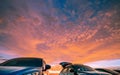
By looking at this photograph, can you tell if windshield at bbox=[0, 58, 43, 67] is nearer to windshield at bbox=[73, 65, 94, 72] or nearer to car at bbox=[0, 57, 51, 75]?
car at bbox=[0, 57, 51, 75]

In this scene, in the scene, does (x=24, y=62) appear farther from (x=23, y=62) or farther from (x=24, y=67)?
(x=24, y=67)

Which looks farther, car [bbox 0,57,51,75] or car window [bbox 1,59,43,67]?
car window [bbox 1,59,43,67]

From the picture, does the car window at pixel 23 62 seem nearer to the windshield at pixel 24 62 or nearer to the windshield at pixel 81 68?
the windshield at pixel 24 62

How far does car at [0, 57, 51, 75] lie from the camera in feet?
18.8

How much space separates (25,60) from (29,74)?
2.31 m

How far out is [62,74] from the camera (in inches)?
606

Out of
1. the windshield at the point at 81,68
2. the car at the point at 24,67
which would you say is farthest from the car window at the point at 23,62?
the windshield at the point at 81,68

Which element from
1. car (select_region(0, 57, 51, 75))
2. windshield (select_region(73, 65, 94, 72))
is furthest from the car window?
windshield (select_region(73, 65, 94, 72))

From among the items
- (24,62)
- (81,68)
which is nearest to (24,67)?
(24,62)

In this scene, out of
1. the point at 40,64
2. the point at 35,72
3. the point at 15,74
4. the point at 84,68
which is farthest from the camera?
the point at 84,68

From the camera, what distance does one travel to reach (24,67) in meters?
6.41

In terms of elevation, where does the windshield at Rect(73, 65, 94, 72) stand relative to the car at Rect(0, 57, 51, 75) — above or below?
above

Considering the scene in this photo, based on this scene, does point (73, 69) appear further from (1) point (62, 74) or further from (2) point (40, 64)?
(2) point (40, 64)

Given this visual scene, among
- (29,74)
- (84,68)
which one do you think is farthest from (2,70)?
(84,68)
